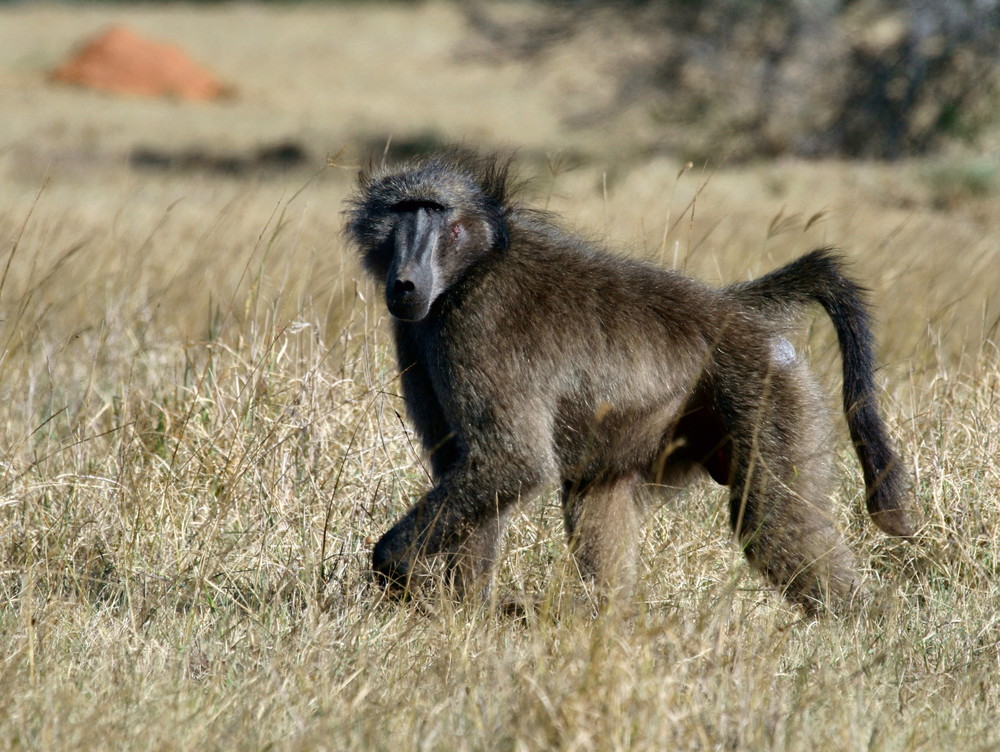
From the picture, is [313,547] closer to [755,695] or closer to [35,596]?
[35,596]

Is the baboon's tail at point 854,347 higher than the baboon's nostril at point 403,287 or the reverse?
the reverse

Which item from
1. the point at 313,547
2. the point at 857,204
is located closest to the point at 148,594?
the point at 313,547

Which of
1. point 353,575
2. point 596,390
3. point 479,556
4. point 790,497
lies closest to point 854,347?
point 790,497

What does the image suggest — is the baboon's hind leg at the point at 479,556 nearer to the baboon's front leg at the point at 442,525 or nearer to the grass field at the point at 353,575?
the baboon's front leg at the point at 442,525

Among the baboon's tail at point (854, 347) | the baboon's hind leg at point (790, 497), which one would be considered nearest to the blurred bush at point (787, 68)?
the baboon's tail at point (854, 347)

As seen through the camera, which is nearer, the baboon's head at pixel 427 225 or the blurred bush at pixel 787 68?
the baboon's head at pixel 427 225

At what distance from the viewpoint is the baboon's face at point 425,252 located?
10.5 ft

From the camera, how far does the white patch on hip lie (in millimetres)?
3327

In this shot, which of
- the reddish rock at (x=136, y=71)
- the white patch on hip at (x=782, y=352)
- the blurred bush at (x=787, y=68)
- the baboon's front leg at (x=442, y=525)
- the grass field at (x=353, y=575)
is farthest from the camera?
the reddish rock at (x=136, y=71)

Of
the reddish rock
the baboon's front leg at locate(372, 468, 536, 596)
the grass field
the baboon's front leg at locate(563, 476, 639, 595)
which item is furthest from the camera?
the reddish rock

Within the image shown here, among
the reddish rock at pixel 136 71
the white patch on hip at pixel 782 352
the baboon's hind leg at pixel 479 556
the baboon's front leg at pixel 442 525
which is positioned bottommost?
the reddish rock at pixel 136 71

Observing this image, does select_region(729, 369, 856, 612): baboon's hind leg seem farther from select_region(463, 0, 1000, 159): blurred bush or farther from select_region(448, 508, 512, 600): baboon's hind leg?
select_region(463, 0, 1000, 159): blurred bush

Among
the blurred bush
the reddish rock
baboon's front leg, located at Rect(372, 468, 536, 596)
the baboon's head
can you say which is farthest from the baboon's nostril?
the reddish rock

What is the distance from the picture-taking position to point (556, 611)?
3.24m
